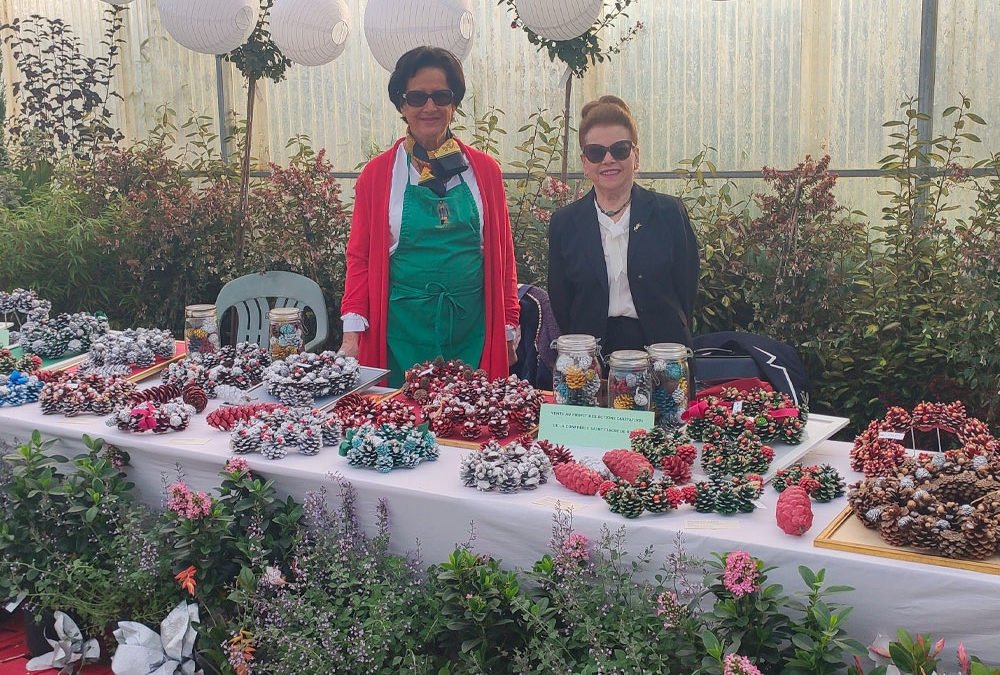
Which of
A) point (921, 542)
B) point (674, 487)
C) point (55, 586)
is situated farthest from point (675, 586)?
point (55, 586)

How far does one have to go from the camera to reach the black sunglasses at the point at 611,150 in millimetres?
2713

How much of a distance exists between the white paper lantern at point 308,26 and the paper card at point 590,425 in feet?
7.65

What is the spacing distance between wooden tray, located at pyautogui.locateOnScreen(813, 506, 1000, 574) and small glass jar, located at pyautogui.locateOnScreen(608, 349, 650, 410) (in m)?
0.53

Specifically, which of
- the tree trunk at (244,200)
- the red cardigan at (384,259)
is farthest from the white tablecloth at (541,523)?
the tree trunk at (244,200)

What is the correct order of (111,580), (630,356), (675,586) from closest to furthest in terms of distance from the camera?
(675,586) → (630,356) → (111,580)

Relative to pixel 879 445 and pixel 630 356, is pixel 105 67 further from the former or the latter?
pixel 879 445

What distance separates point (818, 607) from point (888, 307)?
255 centimetres

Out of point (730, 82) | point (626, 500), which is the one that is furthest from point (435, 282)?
point (730, 82)

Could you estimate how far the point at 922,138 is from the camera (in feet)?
13.9

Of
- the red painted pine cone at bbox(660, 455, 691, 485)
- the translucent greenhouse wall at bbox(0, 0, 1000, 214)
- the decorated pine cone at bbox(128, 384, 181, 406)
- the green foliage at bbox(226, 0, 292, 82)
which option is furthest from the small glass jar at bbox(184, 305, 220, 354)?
the translucent greenhouse wall at bbox(0, 0, 1000, 214)

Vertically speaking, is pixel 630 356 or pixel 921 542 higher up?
pixel 630 356

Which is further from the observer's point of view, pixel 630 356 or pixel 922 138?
pixel 922 138

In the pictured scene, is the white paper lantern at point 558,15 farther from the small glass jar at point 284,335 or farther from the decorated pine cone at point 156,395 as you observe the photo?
the decorated pine cone at point 156,395

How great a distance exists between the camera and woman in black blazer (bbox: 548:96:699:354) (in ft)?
9.02
